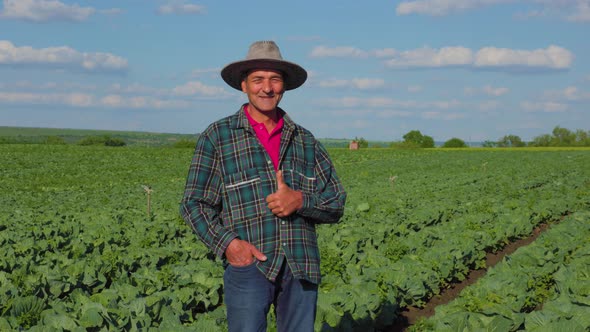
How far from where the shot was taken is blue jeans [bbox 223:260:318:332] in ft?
10.8

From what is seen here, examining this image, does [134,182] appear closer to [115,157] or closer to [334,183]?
[115,157]

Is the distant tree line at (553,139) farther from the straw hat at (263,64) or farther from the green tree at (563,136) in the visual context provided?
the straw hat at (263,64)

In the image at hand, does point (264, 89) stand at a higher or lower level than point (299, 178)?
higher

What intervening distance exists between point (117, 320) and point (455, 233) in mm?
7204

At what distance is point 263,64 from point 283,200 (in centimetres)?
73

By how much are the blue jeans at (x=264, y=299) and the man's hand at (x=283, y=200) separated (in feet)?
0.96

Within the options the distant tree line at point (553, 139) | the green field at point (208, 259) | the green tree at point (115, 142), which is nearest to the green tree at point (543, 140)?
the distant tree line at point (553, 139)

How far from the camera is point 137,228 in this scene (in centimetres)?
1144

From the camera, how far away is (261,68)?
342 cm

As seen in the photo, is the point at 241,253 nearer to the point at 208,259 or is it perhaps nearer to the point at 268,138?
the point at 268,138

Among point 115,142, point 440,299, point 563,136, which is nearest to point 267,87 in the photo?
point 440,299

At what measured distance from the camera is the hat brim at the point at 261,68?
11.1 feet

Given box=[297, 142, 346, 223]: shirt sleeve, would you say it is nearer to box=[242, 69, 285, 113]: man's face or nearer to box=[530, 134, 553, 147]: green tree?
box=[242, 69, 285, 113]: man's face

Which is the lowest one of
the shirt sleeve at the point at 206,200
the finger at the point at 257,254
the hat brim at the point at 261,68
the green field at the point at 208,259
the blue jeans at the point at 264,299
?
the green field at the point at 208,259
